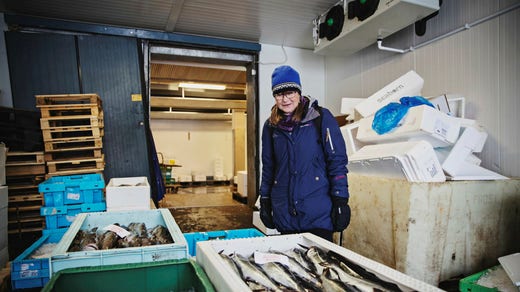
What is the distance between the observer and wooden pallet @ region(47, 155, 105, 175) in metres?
3.44

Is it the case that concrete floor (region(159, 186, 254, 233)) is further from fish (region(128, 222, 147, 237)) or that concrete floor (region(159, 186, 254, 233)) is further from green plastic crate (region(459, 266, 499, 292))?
green plastic crate (region(459, 266, 499, 292))

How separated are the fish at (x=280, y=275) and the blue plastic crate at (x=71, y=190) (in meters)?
2.77

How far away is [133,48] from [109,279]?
410 centimetres

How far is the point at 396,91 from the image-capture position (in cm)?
322

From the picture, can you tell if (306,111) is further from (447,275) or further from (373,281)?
(447,275)

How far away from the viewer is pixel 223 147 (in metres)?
11.8

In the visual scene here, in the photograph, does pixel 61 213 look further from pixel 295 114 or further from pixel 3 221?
pixel 295 114

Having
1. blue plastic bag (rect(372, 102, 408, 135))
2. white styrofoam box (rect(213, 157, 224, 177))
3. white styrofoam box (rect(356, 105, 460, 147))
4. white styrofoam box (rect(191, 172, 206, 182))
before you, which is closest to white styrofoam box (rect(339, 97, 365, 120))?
blue plastic bag (rect(372, 102, 408, 135))

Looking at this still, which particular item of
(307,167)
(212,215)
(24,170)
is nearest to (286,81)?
(307,167)

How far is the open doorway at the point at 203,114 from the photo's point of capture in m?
5.25

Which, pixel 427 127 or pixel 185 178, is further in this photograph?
pixel 185 178

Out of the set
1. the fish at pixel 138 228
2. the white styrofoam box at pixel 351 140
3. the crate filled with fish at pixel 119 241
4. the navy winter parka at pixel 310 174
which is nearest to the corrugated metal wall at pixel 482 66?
the white styrofoam box at pixel 351 140

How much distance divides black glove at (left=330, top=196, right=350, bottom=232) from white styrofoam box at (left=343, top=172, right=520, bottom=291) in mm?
769

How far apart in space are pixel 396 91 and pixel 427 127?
0.89m
